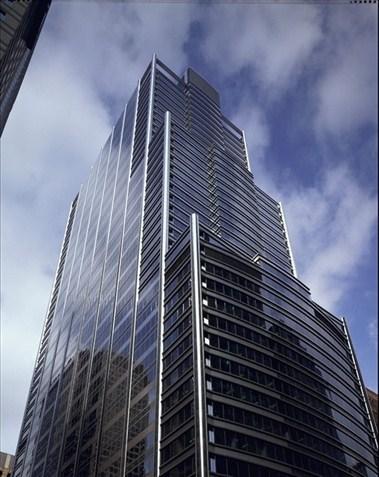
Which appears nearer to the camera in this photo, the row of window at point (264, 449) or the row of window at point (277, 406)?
the row of window at point (264, 449)

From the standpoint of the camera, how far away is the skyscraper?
62969mm

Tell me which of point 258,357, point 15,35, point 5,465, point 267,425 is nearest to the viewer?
point 15,35

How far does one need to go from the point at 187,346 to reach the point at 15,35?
4267 centimetres

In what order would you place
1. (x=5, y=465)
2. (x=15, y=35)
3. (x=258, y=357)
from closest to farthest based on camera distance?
(x=15, y=35)
(x=258, y=357)
(x=5, y=465)

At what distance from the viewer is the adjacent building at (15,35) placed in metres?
40.4

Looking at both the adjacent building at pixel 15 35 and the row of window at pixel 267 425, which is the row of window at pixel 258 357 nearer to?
the row of window at pixel 267 425

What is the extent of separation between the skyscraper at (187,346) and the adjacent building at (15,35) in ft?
114

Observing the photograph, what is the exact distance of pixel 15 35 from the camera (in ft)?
145

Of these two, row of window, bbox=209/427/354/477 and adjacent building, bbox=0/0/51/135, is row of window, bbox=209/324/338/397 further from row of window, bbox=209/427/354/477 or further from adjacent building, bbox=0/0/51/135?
adjacent building, bbox=0/0/51/135

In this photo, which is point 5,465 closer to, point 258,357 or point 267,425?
point 258,357

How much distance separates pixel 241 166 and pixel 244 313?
3074 inches

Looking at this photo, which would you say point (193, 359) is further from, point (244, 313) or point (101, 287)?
point (101, 287)

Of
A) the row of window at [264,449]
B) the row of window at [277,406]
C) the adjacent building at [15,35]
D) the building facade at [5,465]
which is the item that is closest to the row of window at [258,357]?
the row of window at [277,406]

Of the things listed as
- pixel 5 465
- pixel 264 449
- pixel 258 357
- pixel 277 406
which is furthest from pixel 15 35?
pixel 5 465
